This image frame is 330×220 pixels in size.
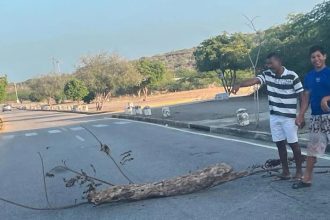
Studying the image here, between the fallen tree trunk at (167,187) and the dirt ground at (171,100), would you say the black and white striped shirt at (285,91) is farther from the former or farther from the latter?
the dirt ground at (171,100)

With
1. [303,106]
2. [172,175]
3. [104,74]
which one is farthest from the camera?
[104,74]

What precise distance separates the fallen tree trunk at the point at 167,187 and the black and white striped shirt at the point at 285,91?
1185mm

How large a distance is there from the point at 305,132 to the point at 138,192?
7.36 m

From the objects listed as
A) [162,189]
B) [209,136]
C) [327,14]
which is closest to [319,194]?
[162,189]

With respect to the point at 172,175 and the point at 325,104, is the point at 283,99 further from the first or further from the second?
the point at 172,175

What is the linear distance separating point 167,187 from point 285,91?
2205 mm

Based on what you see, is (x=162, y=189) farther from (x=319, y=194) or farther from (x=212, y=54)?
(x=212, y=54)

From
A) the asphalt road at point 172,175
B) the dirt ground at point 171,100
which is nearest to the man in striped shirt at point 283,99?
the asphalt road at point 172,175

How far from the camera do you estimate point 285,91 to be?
7.77 meters

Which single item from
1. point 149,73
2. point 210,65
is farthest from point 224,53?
point 149,73

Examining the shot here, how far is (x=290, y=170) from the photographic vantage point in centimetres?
871

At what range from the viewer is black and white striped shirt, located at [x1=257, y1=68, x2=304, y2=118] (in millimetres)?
7730

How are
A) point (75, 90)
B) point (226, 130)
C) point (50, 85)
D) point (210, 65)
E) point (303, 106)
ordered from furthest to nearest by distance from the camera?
point (50, 85)
point (75, 90)
point (210, 65)
point (226, 130)
point (303, 106)

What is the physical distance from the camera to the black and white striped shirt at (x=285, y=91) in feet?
25.4
